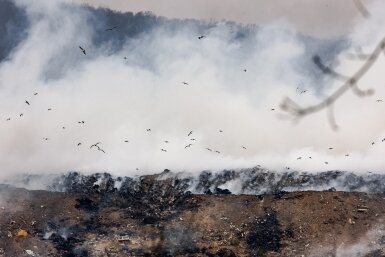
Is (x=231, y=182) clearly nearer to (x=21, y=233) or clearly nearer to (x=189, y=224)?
(x=189, y=224)

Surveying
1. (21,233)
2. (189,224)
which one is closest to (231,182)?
(189,224)

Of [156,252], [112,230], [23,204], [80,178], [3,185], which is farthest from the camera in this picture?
[80,178]

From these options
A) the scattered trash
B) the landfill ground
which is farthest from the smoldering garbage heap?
the scattered trash

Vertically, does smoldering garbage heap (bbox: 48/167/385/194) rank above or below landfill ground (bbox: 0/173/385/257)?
above

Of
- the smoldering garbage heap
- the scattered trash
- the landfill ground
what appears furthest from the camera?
the smoldering garbage heap

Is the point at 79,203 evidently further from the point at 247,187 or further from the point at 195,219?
the point at 247,187

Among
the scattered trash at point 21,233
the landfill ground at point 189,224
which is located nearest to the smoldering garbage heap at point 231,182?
the landfill ground at point 189,224

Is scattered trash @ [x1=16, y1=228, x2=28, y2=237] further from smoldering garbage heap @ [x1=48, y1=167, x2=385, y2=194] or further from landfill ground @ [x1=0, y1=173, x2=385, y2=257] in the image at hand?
smoldering garbage heap @ [x1=48, y1=167, x2=385, y2=194]

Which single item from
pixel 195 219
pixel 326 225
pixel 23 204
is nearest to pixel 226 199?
pixel 195 219

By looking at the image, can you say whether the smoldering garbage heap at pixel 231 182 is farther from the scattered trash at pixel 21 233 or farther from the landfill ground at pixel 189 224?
Result: the scattered trash at pixel 21 233
